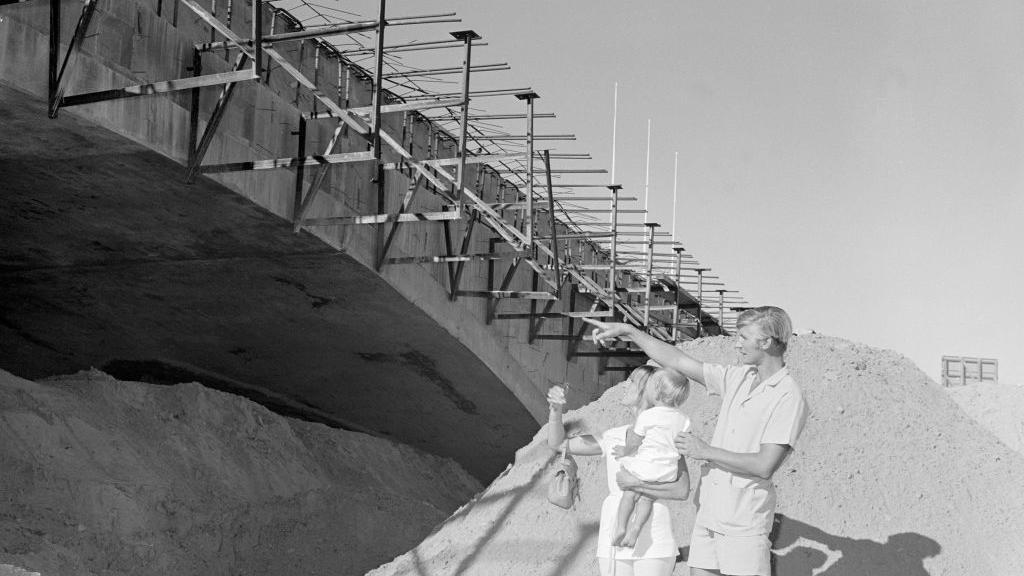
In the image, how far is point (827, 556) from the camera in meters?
8.81

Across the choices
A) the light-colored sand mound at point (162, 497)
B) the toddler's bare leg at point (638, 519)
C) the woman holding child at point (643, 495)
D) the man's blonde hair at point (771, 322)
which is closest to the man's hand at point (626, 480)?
the woman holding child at point (643, 495)

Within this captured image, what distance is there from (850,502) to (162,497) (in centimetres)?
854

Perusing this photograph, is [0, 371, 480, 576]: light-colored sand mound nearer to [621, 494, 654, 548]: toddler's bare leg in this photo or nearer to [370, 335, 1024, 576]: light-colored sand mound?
[370, 335, 1024, 576]: light-colored sand mound

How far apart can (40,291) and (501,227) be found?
651cm

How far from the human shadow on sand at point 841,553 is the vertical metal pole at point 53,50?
6916 millimetres

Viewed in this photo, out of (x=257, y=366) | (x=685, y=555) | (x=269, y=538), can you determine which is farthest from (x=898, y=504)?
(x=257, y=366)

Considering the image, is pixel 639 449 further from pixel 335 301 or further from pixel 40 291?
pixel 40 291

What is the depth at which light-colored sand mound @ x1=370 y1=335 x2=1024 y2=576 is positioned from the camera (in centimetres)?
899

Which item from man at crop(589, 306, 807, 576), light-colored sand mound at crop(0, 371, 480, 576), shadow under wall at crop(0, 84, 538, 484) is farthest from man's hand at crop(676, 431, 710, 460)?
light-colored sand mound at crop(0, 371, 480, 576)

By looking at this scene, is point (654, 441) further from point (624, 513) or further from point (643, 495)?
point (624, 513)

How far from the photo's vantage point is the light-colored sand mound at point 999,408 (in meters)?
23.0

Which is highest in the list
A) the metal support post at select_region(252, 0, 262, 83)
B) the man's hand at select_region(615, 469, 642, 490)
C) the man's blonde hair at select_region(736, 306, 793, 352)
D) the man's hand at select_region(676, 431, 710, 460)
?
the metal support post at select_region(252, 0, 262, 83)

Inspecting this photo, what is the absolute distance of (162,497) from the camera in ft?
46.8

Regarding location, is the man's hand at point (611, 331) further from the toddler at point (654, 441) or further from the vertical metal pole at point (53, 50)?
the vertical metal pole at point (53, 50)
